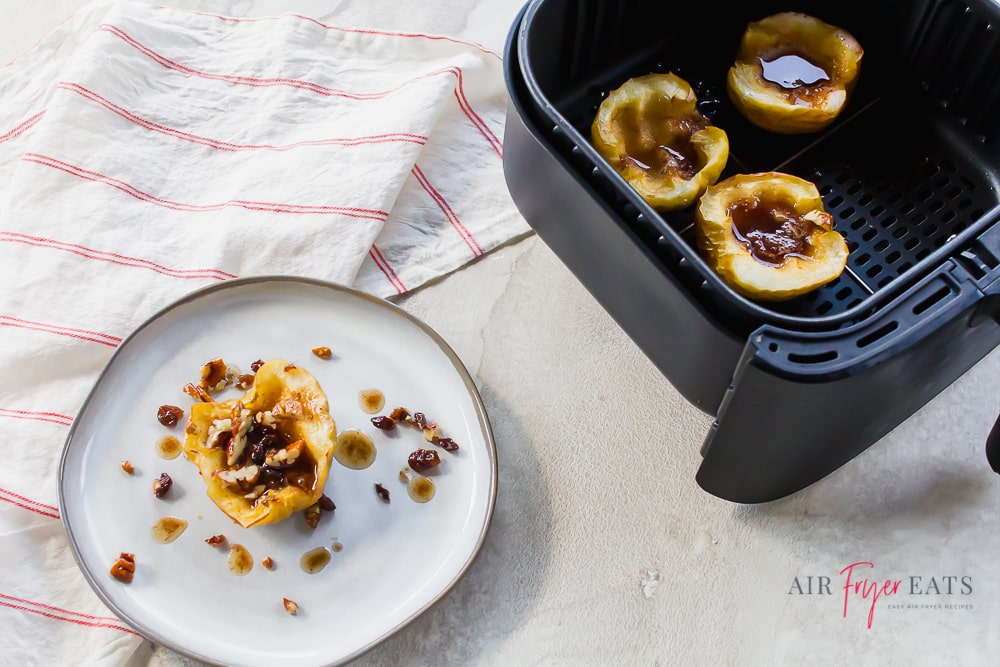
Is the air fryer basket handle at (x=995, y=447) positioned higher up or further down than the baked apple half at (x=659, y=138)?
further down

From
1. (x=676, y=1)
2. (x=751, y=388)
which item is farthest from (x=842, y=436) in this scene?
(x=676, y=1)

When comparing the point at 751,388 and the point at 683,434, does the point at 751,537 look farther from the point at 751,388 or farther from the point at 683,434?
the point at 751,388

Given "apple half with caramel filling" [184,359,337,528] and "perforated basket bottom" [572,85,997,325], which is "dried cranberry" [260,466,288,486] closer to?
"apple half with caramel filling" [184,359,337,528]

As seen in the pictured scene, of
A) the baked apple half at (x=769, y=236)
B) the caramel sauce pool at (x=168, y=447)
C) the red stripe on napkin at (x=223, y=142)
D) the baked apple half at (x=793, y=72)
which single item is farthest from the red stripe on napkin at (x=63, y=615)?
the baked apple half at (x=793, y=72)

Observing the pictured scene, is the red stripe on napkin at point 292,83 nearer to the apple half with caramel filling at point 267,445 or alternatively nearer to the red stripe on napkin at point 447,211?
the red stripe on napkin at point 447,211

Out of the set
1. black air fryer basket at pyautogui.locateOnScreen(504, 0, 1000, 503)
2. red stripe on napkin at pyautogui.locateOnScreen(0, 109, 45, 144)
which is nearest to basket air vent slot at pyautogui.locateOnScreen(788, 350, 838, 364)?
black air fryer basket at pyautogui.locateOnScreen(504, 0, 1000, 503)

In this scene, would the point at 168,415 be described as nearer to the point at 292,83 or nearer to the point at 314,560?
the point at 314,560

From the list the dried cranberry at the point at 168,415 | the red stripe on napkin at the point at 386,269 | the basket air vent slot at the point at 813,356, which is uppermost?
the basket air vent slot at the point at 813,356
